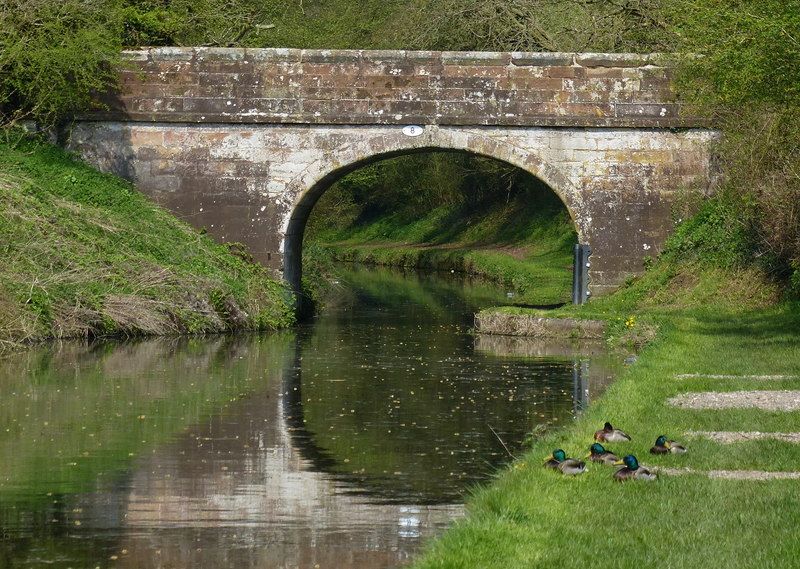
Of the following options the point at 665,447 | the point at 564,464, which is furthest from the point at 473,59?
the point at 564,464

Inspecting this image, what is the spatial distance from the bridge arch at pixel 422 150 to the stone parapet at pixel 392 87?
0.24 metres

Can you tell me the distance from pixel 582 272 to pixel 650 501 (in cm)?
1608

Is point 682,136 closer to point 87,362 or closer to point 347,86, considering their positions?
point 347,86

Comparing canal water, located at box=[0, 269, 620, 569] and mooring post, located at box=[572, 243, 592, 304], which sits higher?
mooring post, located at box=[572, 243, 592, 304]

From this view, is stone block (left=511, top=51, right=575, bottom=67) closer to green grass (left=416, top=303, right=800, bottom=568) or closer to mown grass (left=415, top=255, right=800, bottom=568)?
mown grass (left=415, top=255, right=800, bottom=568)

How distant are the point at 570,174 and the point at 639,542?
1692 centimetres

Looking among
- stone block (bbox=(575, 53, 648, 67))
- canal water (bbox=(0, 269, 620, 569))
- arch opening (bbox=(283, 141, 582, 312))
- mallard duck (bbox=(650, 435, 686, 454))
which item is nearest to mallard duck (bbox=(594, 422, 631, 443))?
mallard duck (bbox=(650, 435, 686, 454))

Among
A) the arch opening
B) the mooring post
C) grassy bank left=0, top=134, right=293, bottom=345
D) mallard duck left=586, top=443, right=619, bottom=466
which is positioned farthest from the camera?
the arch opening

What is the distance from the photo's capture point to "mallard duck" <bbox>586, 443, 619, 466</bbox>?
9195 mm

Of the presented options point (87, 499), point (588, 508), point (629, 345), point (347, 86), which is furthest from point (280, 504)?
point (347, 86)

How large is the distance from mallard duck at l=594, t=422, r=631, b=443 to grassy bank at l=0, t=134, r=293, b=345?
10536 millimetres

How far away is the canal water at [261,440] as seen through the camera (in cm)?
835

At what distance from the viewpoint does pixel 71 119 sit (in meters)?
23.9

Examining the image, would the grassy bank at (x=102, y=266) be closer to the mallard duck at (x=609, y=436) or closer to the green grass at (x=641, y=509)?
the green grass at (x=641, y=509)
